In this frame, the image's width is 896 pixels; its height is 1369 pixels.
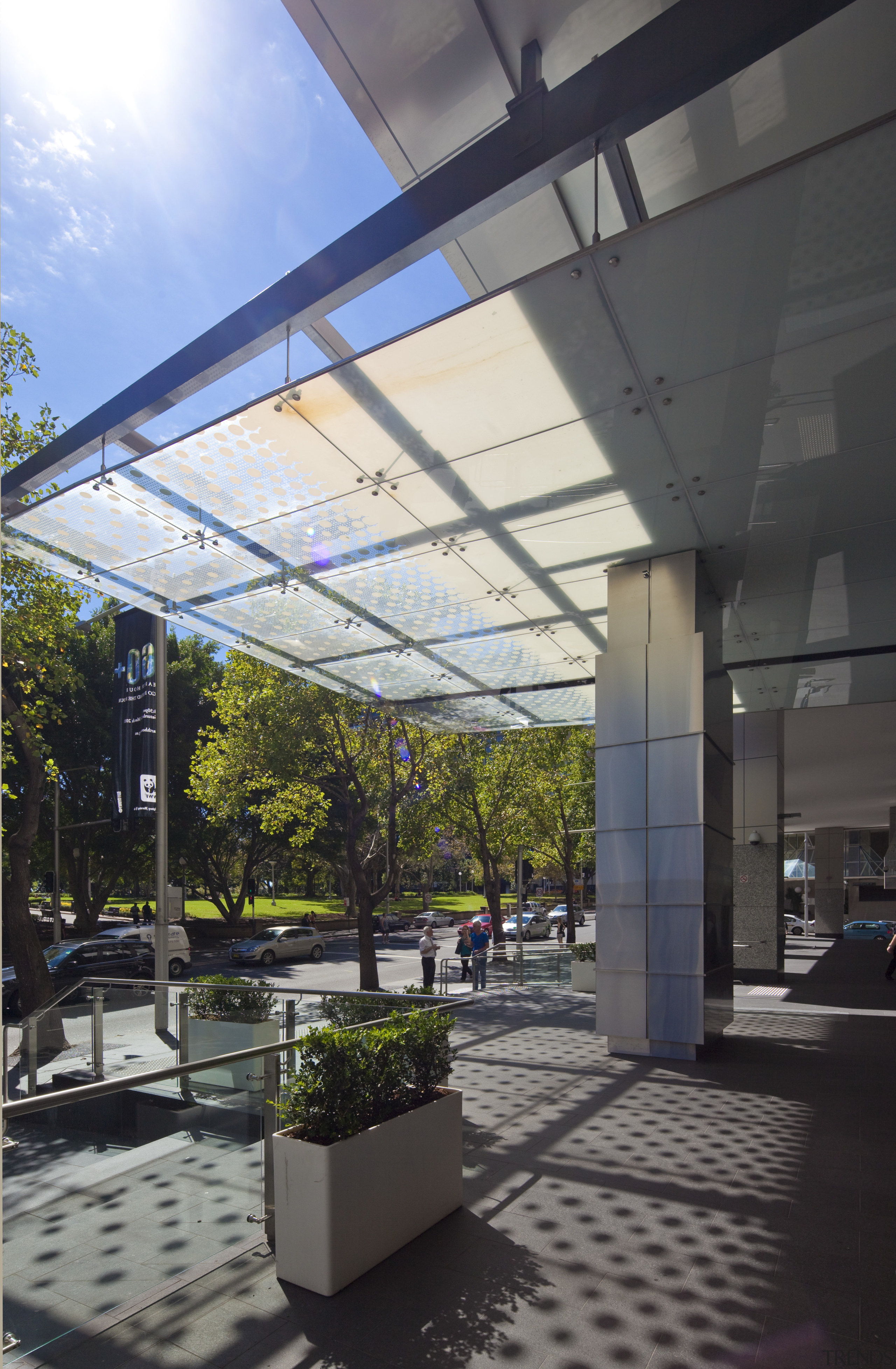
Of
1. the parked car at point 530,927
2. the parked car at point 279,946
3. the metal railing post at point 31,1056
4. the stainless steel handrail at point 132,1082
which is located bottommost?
the parked car at point 530,927

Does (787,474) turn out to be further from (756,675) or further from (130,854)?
(130,854)


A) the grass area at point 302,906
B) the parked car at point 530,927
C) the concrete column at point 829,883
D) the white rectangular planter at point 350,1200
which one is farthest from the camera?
the grass area at point 302,906

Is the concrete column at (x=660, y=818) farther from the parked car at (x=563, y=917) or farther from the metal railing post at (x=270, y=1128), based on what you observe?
the parked car at (x=563, y=917)

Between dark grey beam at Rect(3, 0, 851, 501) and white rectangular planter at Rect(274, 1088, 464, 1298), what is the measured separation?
4.79 m

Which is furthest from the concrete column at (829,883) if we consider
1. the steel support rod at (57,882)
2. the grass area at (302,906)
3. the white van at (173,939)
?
the steel support rod at (57,882)

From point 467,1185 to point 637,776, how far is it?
5290mm

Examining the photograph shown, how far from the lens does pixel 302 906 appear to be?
186ft

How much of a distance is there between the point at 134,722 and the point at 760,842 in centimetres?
1355

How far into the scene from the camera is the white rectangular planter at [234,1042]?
201 inches

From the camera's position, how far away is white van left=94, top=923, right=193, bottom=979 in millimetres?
25484

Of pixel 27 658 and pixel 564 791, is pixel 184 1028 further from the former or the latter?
pixel 564 791

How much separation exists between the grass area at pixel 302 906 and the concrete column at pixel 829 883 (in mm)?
23755

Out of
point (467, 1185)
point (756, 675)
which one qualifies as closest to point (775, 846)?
point (756, 675)

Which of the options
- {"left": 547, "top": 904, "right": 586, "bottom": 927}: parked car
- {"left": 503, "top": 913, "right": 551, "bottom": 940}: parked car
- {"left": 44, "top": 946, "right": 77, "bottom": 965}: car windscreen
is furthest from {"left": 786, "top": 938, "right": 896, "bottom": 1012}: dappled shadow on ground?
{"left": 44, "top": 946, "right": 77, "bottom": 965}: car windscreen
